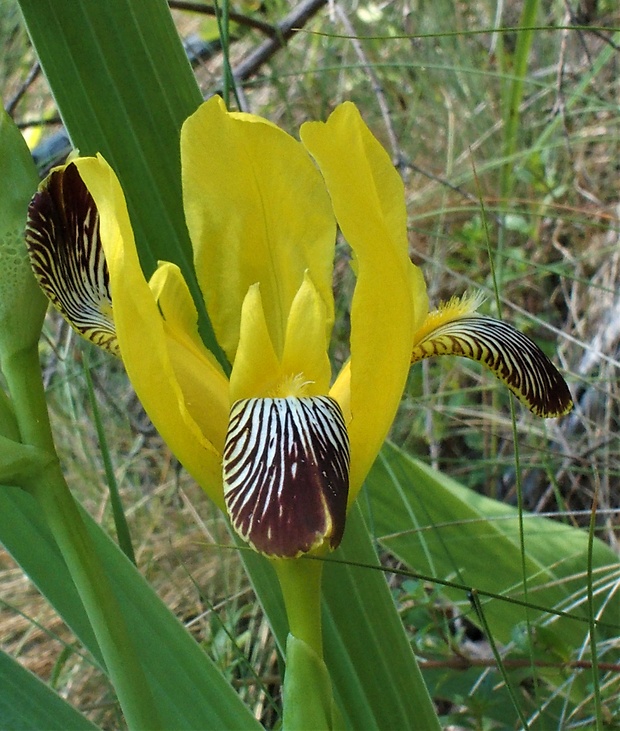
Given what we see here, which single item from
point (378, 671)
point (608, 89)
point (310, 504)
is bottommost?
point (378, 671)

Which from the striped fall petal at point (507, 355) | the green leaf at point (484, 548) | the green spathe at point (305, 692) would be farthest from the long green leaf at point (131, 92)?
the green leaf at point (484, 548)

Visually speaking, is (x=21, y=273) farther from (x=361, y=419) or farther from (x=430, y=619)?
(x=430, y=619)

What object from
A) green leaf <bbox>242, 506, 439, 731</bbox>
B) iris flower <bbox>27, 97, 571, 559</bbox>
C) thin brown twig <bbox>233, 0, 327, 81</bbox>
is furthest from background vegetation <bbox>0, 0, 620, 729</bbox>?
iris flower <bbox>27, 97, 571, 559</bbox>

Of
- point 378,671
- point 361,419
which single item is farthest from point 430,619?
point 361,419

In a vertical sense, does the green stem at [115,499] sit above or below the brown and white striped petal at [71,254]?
below

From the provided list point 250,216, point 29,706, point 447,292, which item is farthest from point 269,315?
point 447,292

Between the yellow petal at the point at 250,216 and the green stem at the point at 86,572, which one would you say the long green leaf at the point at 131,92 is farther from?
the green stem at the point at 86,572
